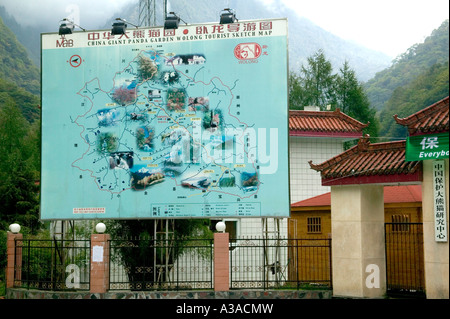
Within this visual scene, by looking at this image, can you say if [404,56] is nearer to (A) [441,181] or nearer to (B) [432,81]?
(B) [432,81]

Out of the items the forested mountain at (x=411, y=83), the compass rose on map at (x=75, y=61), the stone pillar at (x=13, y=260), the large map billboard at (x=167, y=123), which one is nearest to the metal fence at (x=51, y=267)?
the stone pillar at (x=13, y=260)

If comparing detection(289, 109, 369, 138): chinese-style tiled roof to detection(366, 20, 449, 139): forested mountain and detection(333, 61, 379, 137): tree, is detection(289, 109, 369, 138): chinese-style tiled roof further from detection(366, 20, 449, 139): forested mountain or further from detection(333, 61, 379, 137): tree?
detection(366, 20, 449, 139): forested mountain

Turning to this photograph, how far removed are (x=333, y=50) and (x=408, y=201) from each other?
83701 millimetres

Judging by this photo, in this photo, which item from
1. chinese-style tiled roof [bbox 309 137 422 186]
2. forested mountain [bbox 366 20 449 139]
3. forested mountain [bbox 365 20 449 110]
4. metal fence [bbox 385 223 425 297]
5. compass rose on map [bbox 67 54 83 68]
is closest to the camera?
chinese-style tiled roof [bbox 309 137 422 186]

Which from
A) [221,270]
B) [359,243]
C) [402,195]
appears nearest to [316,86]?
[402,195]

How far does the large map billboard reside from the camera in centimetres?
1305

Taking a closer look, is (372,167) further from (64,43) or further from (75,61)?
(64,43)

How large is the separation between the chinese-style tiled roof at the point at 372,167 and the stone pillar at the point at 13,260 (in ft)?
23.6

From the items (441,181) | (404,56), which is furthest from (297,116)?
(404,56)

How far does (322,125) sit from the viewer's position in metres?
18.5

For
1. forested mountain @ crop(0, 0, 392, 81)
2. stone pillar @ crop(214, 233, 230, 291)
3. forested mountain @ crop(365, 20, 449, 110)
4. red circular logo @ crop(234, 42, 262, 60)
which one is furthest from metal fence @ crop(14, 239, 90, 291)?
forested mountain @ crop(0, 0, 392, 81)

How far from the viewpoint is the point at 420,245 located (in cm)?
1336

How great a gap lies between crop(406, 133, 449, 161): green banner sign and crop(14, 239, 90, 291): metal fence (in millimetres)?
7021
